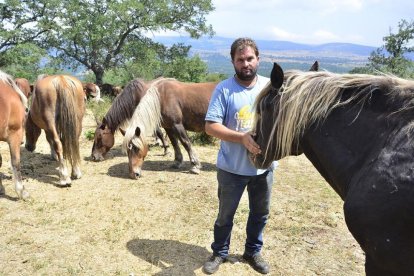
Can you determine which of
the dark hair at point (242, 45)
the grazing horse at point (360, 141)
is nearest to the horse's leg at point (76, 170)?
the dark hair at point (242, 45)

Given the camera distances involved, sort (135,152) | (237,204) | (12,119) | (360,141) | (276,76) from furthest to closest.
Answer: (135,152), (12,119), (237,204), (276,76), (360,141)

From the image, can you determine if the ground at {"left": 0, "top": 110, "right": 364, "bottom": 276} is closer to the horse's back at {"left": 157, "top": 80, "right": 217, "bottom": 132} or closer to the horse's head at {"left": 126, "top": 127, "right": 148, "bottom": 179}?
the horse's head at {"left": 126, "top": 127, "right": 148, "bottom": 179}

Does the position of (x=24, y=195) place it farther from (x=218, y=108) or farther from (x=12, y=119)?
(x=218, y=108)

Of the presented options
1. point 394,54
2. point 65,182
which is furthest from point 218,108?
point 394,54

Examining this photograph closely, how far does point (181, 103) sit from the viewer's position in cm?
647

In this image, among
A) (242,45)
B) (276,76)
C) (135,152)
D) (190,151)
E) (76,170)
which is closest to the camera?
(276,76)

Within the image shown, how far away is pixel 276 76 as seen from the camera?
2111 mm

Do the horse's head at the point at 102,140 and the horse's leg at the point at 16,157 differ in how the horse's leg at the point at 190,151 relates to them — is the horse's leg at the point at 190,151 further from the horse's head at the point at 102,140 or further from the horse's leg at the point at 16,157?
the horse's leg at the point at 16,157

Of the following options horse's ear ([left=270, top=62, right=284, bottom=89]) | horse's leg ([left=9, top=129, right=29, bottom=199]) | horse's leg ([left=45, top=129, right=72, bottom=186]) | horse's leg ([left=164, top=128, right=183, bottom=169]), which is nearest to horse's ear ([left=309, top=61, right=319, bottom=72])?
horse's ear ([left=270, top=62, right=284, bottom=89])

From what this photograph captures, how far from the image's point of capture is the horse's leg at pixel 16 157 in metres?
4.79

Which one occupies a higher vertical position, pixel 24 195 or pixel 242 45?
pixel 242 45

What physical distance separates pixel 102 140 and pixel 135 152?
1.15 metres

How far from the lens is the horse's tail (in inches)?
214

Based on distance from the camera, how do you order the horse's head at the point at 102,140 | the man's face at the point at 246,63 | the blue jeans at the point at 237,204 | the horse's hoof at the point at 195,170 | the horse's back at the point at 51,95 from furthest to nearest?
the horse's head at the point at 102,140 → the horse's hoof at the point at 195,170 → the horse's back at the point at 51,95 → the blue jeans at the point at 237,204 → the man's face at the point at 246,63
